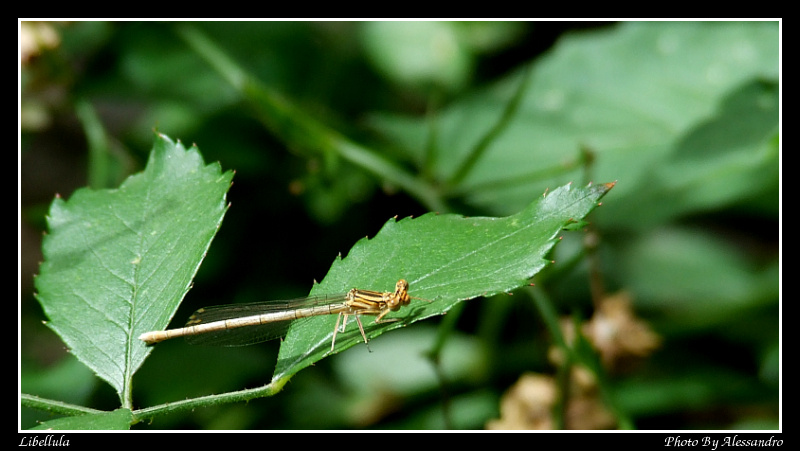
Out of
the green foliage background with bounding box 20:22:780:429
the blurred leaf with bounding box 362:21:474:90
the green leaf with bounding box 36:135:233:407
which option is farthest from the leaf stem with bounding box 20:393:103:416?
the blurred leaf with bounding box 362:21:474:90

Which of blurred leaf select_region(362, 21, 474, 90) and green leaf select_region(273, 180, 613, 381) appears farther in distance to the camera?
blurred leaf select_region(362, 21, 474, 90)

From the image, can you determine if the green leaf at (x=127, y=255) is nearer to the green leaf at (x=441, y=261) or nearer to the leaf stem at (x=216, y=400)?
the leaf stem at (x=216, y=400)

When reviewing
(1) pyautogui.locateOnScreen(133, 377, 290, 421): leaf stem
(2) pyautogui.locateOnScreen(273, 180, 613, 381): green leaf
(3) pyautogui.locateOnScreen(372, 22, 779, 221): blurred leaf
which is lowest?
(1) pyautogui.locateOnScreen(133, 377, 290, 421): leaf stem

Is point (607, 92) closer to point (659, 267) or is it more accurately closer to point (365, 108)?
point (659, 267)

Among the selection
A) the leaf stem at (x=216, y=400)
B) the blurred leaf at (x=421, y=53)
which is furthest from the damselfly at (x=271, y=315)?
the blurred leaf at (x=421, y=53)

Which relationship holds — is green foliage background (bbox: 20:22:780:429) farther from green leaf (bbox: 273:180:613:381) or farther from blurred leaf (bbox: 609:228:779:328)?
green leaf (bbox: 273:180:613:381)

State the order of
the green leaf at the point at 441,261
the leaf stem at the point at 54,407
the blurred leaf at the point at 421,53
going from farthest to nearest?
the blurred leaf at the point at 421,53, the leaf stem at the point at 54,407, the green leaf at the point at 441,261
